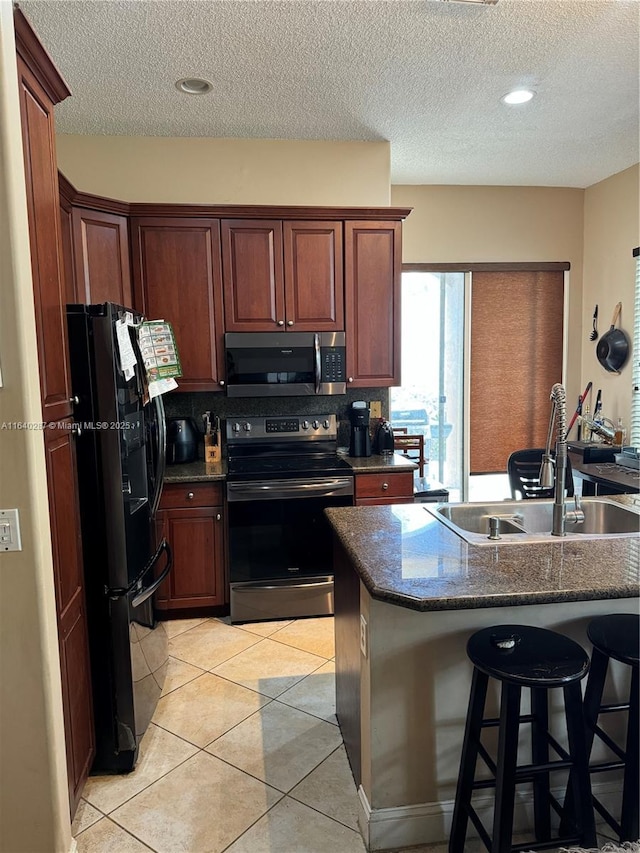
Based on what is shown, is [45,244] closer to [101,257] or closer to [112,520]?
[112,520]

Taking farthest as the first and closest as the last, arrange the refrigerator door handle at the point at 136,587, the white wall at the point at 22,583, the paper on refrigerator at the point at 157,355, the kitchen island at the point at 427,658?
1. the paper on refrigerator at the point at 157,355
2. the refrigerator door handle at the point at 136,587
3. the kitchen island at the point at 427,658
4. the white wall at the point at 22,583

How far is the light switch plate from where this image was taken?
1.48 metres

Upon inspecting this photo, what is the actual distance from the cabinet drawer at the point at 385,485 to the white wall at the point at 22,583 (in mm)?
2024

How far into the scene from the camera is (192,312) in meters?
3.42

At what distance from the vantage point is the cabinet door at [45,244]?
1573 mm

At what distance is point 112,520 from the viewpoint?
2053 millimetres

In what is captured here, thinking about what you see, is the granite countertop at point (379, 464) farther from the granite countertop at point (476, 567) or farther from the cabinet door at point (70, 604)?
the cabinet door at point (70, 604)

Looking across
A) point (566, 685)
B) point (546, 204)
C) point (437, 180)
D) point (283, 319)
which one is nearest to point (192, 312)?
point (283, 319)

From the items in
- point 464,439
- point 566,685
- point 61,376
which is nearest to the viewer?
point 566,685

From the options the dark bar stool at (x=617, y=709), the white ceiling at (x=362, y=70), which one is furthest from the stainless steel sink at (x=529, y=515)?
the white ceiling at (x=362, y=70)

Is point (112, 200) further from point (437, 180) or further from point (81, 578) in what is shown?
point (437, 180)

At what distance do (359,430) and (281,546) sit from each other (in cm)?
94

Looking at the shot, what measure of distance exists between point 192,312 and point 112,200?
0.74m

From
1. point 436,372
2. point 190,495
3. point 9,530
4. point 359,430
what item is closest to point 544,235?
point 436,372
